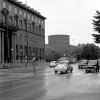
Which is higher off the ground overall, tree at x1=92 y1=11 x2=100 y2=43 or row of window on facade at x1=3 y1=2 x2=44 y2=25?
row of window on facade at x1=3 y1=2 x2=44 y2=25

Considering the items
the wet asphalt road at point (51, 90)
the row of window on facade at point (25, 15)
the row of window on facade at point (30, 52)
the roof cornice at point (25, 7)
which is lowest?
the wet asphalt road at point (51, 90)

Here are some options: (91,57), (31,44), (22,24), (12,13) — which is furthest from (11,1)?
(91,57)

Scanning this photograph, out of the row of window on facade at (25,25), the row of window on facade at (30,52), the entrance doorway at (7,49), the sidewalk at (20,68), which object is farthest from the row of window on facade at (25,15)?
the sidewalk at (20,68)

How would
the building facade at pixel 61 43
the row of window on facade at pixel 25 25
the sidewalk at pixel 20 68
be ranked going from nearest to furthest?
the sidewalk at pixel 20 68 → the row of window on facade at pixel 25 25 → the building facade at pixel 61 43

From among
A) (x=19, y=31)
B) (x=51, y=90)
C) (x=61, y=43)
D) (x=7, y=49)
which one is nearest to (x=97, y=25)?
(x=51, y=90)

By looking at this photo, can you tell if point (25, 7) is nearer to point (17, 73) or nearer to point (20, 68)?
point (20, 68)

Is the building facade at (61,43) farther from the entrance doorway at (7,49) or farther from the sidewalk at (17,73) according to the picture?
the sidewalk at (17,73)

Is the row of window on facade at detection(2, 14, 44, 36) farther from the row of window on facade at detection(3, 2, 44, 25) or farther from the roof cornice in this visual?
the roof cornice

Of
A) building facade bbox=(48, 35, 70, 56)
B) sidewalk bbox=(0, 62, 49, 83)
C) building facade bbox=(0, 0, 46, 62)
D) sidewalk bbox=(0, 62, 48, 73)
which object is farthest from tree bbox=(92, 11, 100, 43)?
building facade bbox=(48, 35, 70, 56)

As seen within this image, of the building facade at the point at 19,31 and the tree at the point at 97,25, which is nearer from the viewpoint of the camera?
the tree at the point at 97,25
